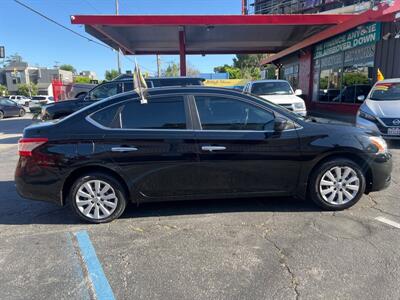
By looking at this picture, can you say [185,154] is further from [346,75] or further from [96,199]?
[346,75]

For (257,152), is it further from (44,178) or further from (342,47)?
(342,47)

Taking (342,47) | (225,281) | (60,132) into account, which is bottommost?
(225,281)

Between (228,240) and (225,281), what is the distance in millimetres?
790

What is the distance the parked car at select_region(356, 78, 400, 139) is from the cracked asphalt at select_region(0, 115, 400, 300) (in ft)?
12.9

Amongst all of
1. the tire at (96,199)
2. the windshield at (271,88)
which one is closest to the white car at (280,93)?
the windshield at (271,88)

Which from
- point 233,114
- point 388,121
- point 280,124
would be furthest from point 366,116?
point 233,114

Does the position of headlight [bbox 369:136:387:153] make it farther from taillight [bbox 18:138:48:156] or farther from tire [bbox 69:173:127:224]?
taillight [bbox 18:138:48:156]

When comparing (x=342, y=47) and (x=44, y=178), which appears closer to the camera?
(x=44, y=178)

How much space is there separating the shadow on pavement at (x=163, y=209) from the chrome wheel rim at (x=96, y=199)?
0.98ft

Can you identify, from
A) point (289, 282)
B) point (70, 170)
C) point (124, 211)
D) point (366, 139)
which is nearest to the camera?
point (289, 282)

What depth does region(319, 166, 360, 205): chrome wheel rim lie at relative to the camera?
4.41 metres

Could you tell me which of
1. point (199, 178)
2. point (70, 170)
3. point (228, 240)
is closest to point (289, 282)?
point (228, 240)

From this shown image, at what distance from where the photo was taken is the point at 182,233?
3.98 metres

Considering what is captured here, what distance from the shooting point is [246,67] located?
5438cm
